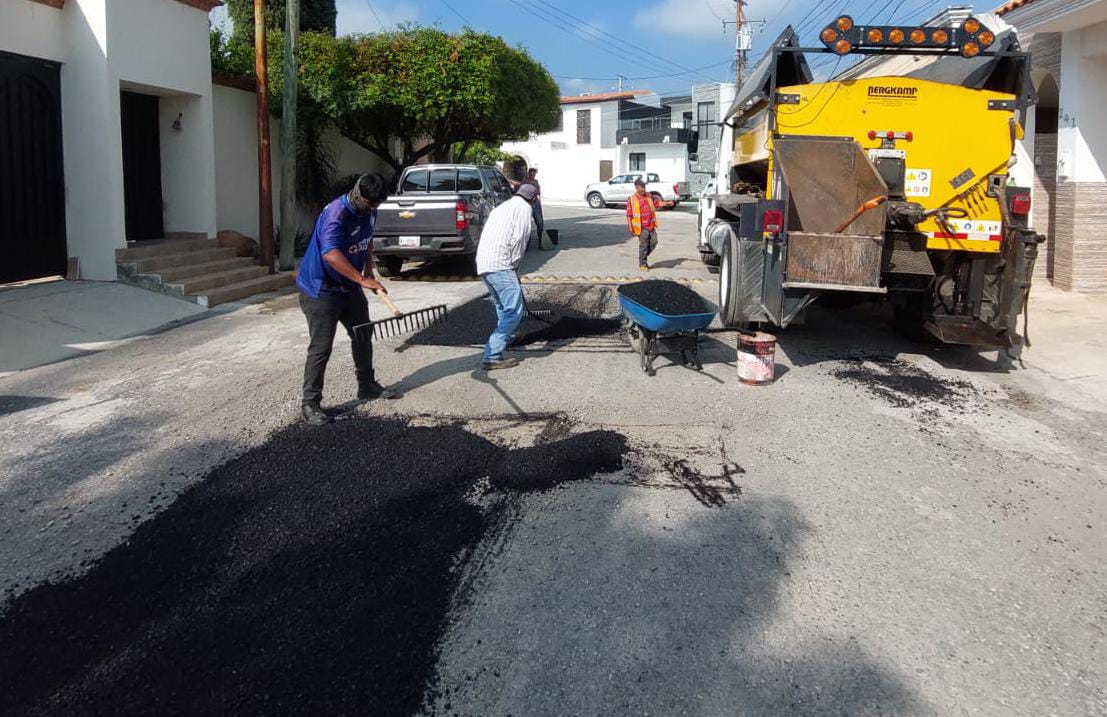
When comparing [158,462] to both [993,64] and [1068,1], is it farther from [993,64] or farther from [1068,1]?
[1068,1]

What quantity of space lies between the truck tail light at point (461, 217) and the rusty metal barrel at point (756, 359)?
23.1ft

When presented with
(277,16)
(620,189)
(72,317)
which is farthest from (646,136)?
(72,317)

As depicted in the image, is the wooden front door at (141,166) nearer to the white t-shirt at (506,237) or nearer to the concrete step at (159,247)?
the concrete step at (159,247)

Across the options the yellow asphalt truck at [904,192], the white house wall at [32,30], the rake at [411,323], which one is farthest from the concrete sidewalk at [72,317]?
the yellow asphalt truck at [904,192]

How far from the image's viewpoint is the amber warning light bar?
785 centimetres

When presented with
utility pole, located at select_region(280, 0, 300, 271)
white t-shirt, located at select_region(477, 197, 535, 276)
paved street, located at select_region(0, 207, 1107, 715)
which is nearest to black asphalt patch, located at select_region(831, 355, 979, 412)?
paved street, located at select_region(0, 207, 1107, 715)

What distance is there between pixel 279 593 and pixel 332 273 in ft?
9.89

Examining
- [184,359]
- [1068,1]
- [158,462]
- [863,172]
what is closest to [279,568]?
[158,462]

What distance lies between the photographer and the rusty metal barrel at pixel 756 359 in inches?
283

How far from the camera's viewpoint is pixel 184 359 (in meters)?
8.41

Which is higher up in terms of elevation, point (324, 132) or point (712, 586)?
point (324, 132)

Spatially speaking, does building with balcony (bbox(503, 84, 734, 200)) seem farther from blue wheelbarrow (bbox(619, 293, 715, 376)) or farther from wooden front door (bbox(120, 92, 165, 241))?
blue wheelbarrow (bbox(619, 293, 715, 376))

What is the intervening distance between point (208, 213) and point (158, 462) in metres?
8.90

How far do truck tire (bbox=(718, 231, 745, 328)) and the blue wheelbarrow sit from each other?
625mm
